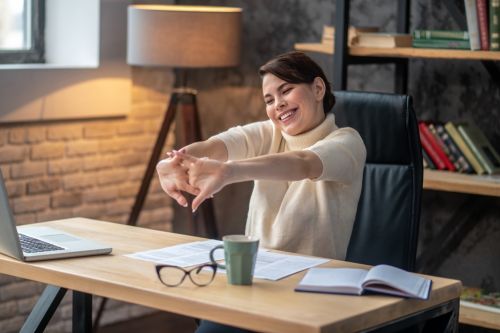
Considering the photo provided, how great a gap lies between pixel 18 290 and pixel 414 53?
6.31 feet

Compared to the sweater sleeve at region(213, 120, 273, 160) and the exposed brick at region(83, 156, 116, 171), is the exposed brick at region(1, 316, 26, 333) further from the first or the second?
the sweater sleeve at region(213, 120, 273, 160)

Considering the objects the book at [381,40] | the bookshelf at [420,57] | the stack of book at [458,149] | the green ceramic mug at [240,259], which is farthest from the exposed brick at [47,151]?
the green ceramic mug at [240,259]

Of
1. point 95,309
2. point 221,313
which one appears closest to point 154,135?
point 95,309

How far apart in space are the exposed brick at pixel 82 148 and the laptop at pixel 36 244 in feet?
5.78

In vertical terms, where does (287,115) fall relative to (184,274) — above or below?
above

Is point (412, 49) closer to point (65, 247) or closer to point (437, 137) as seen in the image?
point (437, 137)

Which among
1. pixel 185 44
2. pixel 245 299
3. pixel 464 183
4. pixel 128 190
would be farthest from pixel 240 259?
pixel 128 190

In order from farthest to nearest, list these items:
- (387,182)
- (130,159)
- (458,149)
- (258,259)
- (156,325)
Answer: (130,159), (156,325), (458,149), (387,182), (258,259)

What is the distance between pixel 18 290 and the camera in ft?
14.0

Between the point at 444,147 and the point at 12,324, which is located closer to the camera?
the point at 444,147

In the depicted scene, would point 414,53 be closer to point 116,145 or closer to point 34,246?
point 116,145

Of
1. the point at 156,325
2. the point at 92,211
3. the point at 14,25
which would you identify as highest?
the point at 14,25

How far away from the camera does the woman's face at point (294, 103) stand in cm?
278

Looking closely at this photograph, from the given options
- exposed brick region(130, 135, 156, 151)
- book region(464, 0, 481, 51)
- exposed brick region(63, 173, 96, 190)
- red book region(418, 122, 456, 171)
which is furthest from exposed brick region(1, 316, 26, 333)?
book region(464, 0, 481, 51)
